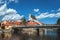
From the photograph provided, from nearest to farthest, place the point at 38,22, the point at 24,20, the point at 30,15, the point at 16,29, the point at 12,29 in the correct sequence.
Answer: the point at 12,29 → the point at 16,29 → the point at 24,20 → the point at 38,22 → the point at 30,15

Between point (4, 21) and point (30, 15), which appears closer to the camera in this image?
point (4, 21)

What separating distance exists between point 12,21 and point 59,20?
23.7 meters

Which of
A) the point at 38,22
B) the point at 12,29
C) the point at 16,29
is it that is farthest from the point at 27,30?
the point at 38,22

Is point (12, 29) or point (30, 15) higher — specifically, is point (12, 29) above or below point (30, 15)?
below

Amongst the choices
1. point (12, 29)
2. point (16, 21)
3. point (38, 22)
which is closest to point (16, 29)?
point (12, 29)

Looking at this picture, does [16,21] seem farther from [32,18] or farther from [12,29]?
[12,29]

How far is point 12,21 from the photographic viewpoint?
11181 cm

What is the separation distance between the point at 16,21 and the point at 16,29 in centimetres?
2725

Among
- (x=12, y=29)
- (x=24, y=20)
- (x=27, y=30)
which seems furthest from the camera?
(x=24, y=20)

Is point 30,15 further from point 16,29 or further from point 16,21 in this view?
point 16,29

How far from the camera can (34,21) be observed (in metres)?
121

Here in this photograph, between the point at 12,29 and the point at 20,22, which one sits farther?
the point at 20,22

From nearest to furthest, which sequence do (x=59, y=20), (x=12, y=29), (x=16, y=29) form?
(x=12, y=29) → (x=16, y=29) → (x=59, y=20)

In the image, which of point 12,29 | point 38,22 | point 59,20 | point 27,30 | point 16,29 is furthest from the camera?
point 38,22
